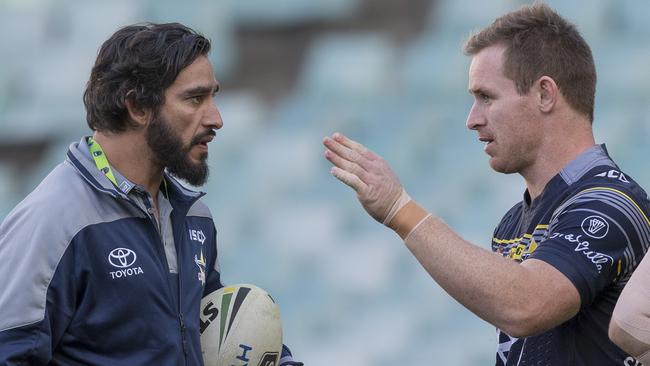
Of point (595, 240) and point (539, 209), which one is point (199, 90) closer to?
point (539, 209)

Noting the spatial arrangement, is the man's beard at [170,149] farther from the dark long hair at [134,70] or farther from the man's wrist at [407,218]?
the man's wrist at [407,218]

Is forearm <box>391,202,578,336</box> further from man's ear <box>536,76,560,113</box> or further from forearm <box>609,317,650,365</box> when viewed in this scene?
man's ear <box>536,76,560,113</box>

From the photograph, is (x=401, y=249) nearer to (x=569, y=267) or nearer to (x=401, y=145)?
(x=401, y=145)

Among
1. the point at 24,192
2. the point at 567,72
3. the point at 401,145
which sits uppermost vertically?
the point at 567,72

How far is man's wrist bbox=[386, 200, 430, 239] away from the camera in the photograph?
3.29 metres

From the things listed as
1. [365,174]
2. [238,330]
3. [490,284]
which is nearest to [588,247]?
[490,284]

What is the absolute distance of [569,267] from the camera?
125 inches

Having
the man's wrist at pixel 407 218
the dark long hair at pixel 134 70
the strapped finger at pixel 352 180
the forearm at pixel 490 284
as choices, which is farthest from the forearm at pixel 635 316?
the dark long hair at pixel 134 70

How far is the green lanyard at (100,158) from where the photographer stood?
346cm

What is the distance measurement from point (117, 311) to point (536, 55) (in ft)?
4.37

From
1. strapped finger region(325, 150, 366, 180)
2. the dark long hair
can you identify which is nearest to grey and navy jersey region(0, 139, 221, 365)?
the dark long hair

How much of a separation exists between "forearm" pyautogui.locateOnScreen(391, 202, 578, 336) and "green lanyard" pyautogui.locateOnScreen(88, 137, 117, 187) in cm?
86

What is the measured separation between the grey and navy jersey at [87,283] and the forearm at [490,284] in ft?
2.35

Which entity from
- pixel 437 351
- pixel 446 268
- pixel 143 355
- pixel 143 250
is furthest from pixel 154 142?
pixel 437 351
